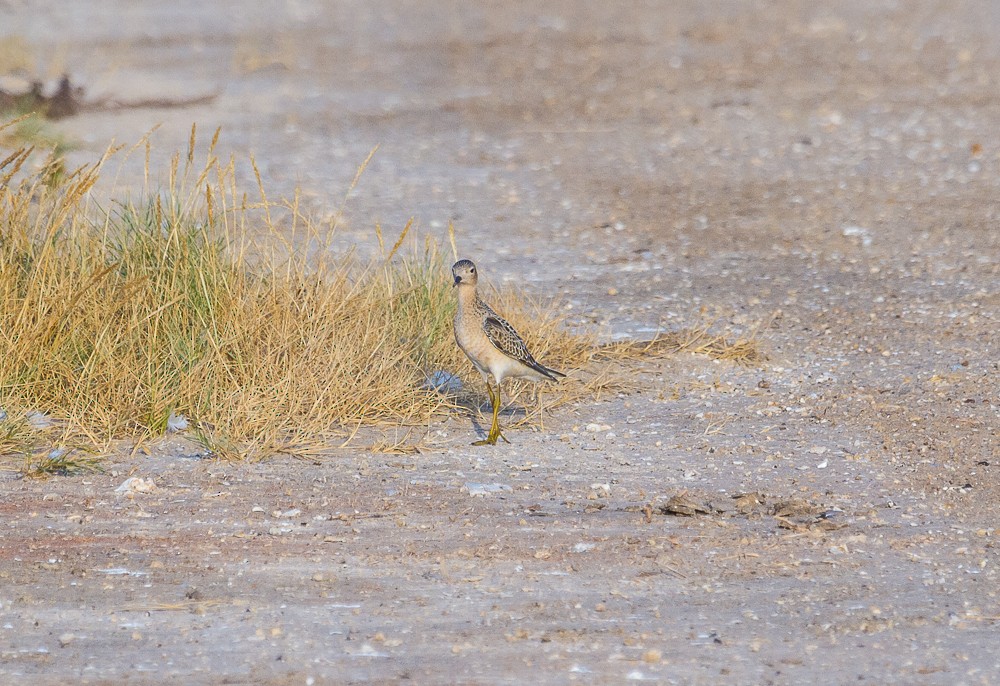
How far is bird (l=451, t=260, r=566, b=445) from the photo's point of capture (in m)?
6.54

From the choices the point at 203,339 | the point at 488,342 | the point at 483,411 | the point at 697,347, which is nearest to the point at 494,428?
the point at 488,342

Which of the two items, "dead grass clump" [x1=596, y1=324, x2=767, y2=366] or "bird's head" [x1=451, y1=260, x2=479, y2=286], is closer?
"bird's head" [x1=451, y1=260, x2=479, y2=286]

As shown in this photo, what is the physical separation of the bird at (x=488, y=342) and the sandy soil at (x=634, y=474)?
303mm

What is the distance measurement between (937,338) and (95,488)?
4.45m

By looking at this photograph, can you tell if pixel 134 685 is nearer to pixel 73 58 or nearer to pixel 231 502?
pixel 231 502

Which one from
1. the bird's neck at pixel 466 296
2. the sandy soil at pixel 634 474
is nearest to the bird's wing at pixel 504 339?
the bird's neck at pixel 466 296

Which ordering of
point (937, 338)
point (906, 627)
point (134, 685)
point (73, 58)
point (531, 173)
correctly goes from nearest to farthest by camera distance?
point (134, 685) < point (906, 627) < point (937, 338) < point (531, 173) < point (73, 58)

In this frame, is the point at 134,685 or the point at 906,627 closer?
the point at 134,685

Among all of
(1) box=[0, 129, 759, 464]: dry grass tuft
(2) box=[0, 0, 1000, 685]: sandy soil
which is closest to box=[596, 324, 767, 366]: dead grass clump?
(2) box=[0, 0, 1000, 685]: sandy soil

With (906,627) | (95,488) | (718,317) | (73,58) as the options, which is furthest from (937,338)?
(73,58)

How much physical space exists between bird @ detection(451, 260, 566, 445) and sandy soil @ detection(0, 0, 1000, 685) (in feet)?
0.99

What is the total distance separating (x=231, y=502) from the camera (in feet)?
19.2

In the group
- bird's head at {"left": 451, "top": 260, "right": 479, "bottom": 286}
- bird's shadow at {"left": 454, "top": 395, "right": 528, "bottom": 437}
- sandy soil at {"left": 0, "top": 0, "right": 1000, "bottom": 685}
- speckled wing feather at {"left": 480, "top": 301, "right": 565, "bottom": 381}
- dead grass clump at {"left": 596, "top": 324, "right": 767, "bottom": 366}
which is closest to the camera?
sandy soil at {"left": 0, "top": 0, "right": 1000, "bottom": 685}

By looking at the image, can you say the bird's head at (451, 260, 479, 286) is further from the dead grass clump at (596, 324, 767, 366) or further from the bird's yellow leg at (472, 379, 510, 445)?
the dead grass clump at (596, 324, 767, 366)
